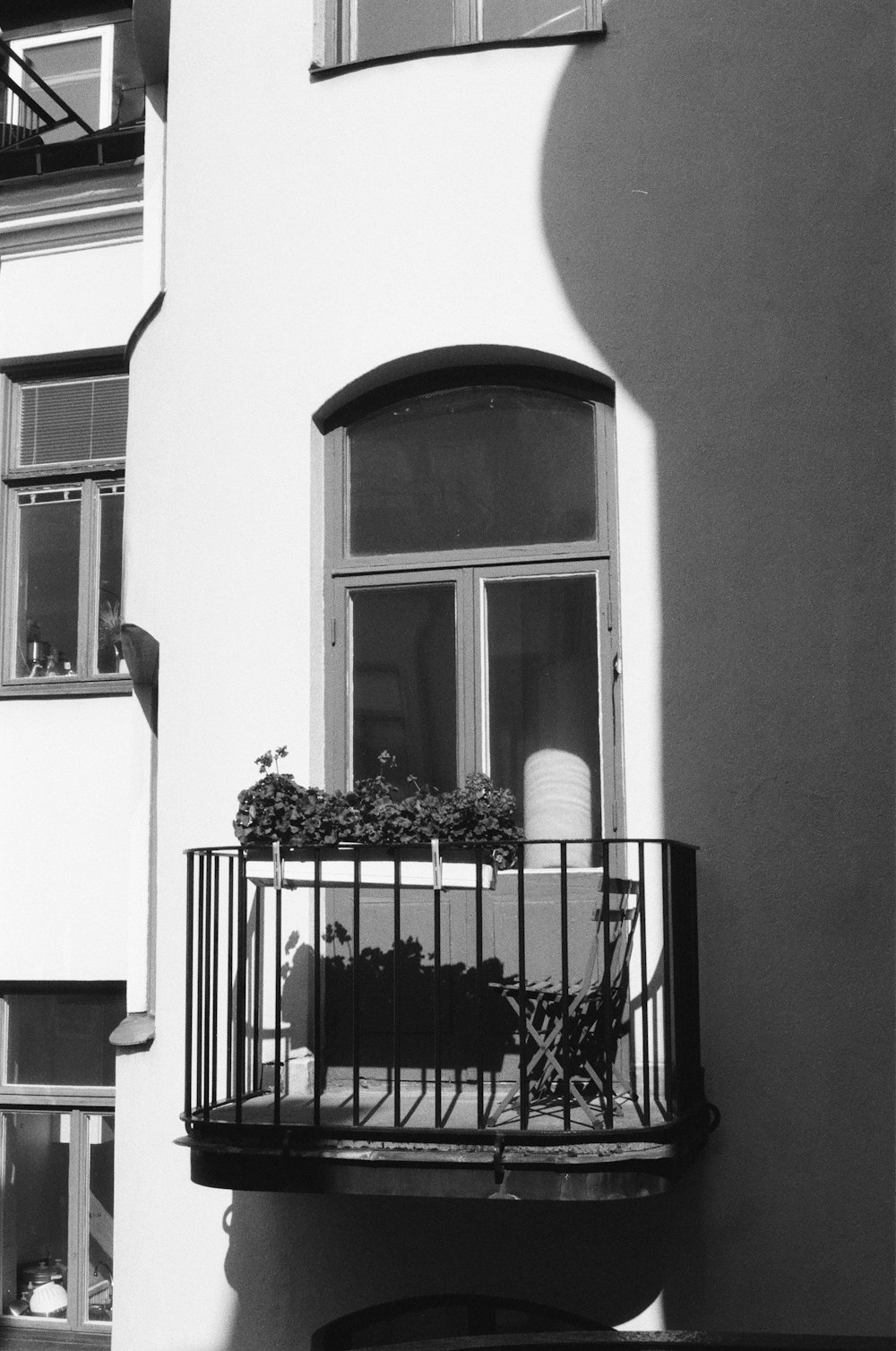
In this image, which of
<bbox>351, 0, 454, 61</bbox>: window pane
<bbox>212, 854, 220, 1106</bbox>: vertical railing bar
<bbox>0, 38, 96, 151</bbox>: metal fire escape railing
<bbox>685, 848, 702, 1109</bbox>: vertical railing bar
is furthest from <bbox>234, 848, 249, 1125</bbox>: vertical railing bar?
<bbox>0, 38, 96, 151</bbox>: metal fire escape railing

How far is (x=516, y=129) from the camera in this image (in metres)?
6.58

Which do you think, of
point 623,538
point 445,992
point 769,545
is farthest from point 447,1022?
point 769,545

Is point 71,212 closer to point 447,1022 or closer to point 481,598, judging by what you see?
point 481,598

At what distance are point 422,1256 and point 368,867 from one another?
154 centimetres

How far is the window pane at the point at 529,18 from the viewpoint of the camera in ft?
22.2

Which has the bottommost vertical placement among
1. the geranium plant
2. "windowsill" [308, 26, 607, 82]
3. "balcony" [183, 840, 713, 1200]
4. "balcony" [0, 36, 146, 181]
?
"balcony" [183, 840, 713, 1200]

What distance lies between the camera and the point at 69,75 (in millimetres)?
9641

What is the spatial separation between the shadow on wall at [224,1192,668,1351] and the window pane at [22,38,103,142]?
21.3 ft

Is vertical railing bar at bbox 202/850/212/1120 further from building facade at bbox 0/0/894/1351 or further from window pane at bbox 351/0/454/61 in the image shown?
window pane at bbox 351/0/454/61

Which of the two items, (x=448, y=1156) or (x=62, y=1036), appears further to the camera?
(x=62, y=1036)

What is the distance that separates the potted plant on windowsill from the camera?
5.66 metres

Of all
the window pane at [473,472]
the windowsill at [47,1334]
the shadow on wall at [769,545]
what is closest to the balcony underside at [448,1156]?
the shadow on wall at [769,545]

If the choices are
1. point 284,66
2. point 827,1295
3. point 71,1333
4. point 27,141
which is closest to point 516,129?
point 284,66

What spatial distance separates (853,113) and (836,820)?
9.16ft
